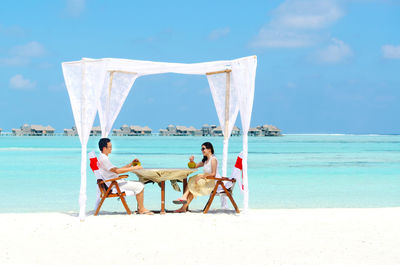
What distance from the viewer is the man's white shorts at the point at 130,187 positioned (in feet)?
19.3

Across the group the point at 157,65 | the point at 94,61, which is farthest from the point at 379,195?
the point at 94,61

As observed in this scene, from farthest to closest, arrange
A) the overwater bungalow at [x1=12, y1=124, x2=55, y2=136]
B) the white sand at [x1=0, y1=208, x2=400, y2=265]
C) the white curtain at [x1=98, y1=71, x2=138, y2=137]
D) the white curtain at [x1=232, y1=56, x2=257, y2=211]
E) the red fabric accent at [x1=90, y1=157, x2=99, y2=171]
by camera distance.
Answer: the overwater bungalow at [x1=12, y1=124, x2=55, y2=136], the white curtain at [x1=98, y1=71, x2=138, y2=137], the white curtain at [x1=232, y1=56, x2=257, y2=211], the red fabric accent at [x1=90, y1=157, x2=99, y2=171], the white sand at [x1=0, y1=208, x2=400, y2=265]

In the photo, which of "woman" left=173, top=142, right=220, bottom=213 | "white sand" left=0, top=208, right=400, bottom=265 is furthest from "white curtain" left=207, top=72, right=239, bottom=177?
"white sand" left=0, top=208, right=400, bottom=265

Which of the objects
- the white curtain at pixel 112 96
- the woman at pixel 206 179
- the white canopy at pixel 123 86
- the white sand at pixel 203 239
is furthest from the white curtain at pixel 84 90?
the woman at pixel 206 179

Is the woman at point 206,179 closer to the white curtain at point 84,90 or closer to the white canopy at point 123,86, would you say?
the white canopy at point 123,86

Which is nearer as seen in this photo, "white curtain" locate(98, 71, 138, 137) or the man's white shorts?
the man's white shorts

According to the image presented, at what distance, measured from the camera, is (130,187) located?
591 cm

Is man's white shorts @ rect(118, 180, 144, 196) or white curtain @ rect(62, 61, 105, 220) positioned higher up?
white curtain @ rect(62, 61, 105, 220)

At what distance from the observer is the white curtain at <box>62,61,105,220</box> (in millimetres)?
5582

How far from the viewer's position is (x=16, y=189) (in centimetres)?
1180

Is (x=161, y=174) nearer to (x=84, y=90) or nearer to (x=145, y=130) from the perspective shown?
(x=84, y=90)

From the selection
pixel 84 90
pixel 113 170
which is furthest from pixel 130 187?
pixel 84 90

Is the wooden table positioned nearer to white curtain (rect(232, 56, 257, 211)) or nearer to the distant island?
white curtain (rect(232, 56, 257, 211))

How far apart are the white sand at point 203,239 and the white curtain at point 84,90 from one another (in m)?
0.65
